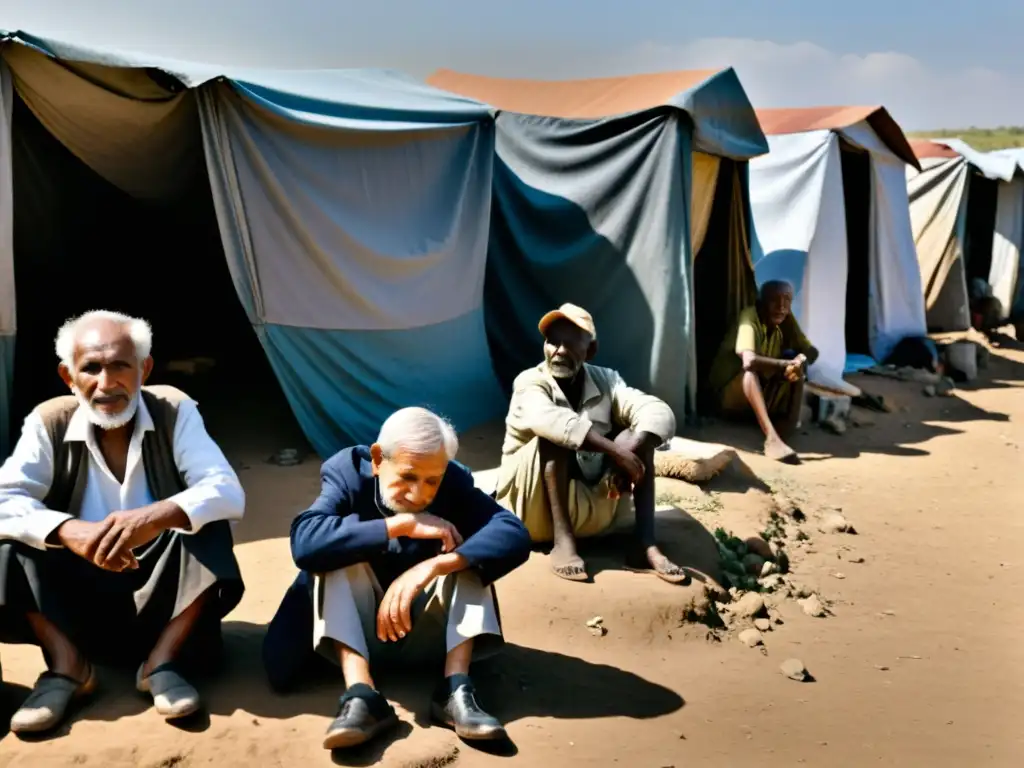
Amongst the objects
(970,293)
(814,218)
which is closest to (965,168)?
(970,293)

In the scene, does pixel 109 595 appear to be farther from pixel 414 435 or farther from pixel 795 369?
pixel 795 369

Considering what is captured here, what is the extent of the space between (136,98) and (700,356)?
15.9 ft

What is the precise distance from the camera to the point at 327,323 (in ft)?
18.5

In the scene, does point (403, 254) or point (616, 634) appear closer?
point (616, 634)

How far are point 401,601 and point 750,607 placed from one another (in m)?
1.89

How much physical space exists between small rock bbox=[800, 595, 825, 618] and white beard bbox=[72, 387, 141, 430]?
9.48 ft

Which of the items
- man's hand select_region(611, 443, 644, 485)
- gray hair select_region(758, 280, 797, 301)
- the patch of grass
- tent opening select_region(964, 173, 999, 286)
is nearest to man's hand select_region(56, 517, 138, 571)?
man's hand select_region(611, 443, 644, 485)

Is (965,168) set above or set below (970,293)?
above

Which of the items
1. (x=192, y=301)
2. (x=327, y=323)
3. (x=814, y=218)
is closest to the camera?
(x=327, y=323)

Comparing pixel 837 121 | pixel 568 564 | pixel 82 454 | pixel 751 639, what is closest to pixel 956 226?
pixel 837 121

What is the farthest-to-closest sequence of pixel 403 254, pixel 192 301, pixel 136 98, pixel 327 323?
pixel 192 301 → pixel 403 254 → pixel 327 323 → pixel 136 98

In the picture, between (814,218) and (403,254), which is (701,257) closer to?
(814,218)

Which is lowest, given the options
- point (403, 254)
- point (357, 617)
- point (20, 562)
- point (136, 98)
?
point (357, 617)

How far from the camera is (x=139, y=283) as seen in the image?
7383 mm
